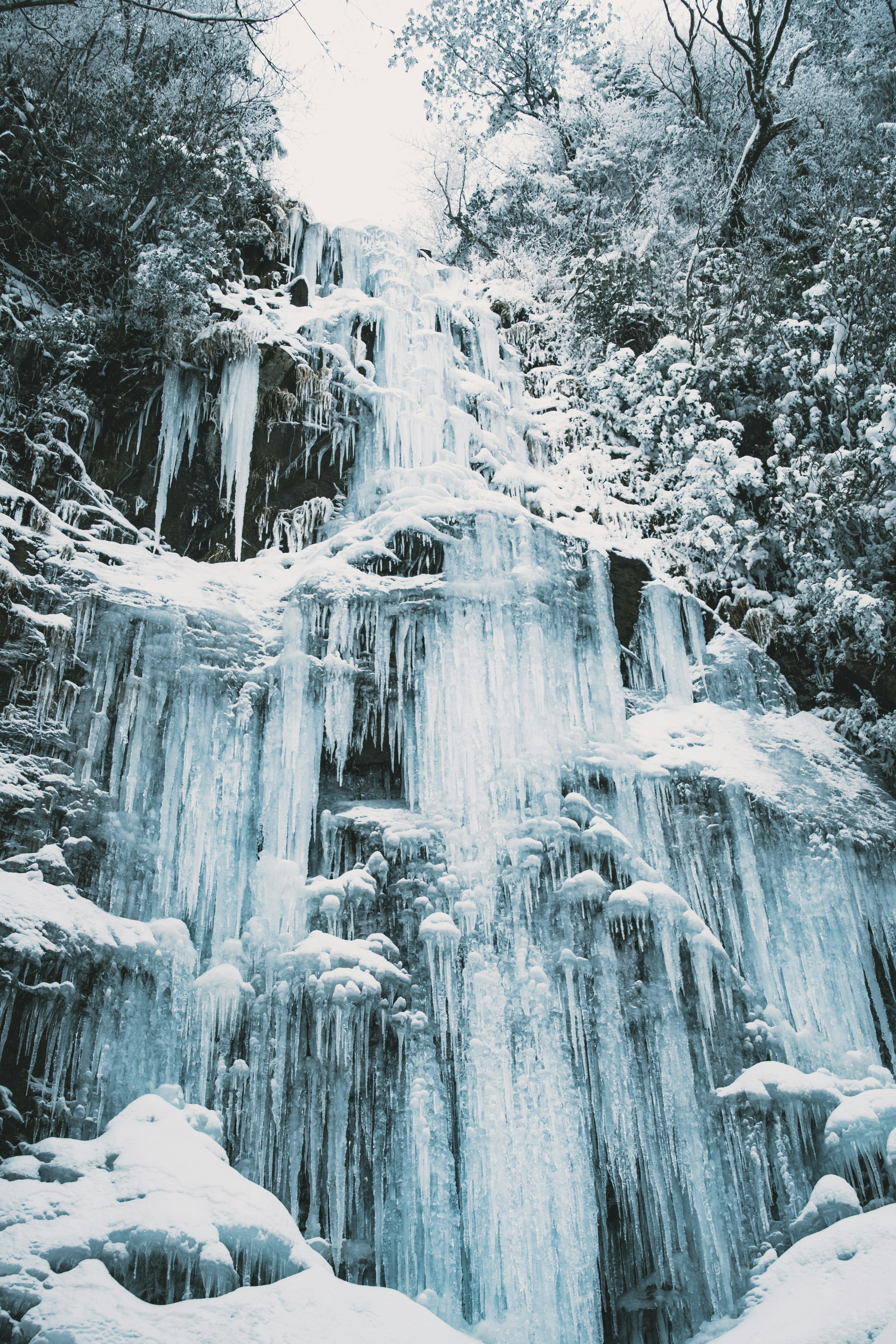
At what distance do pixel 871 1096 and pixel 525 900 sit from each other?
279 centimetres

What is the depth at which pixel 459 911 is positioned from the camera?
7473mm

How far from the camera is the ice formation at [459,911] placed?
21.1 feet

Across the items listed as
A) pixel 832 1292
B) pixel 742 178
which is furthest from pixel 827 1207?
pixel 742 178

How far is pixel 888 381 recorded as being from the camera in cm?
995

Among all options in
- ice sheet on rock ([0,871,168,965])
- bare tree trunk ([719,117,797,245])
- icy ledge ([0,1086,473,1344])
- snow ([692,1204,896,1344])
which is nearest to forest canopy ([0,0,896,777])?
bare tree trunk ([719,117,797,245])

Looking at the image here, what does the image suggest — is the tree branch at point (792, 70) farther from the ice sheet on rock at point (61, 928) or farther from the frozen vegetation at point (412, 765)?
the ice sheet on rock at point (61, 928)

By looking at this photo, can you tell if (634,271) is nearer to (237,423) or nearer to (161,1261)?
(237,423)

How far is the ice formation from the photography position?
642cm

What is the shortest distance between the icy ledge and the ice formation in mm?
216

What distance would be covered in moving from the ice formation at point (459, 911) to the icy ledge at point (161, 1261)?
0.22 meters

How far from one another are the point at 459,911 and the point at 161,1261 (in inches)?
142

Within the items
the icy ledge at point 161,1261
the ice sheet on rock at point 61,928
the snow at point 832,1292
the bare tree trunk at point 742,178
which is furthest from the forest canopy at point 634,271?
the icy ledge at point 161,1261

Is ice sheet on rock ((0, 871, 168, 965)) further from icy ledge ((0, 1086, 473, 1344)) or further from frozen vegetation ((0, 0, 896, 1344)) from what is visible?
icy ledge ((0, 1086, 473, 1344))

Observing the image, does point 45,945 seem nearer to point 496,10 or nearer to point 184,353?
point 184,353
